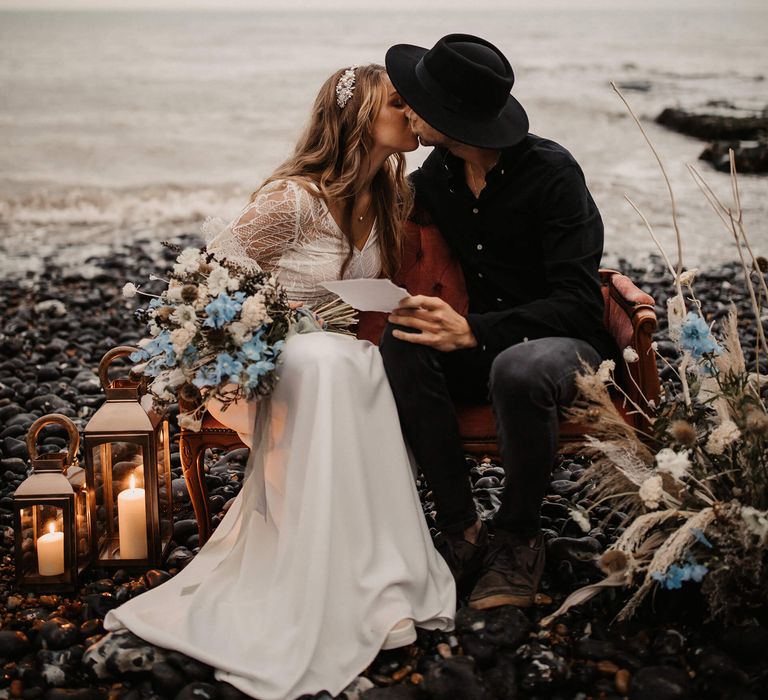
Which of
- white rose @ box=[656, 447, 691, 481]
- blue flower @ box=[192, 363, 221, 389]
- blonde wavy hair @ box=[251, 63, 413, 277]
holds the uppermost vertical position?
blonde wavy hair @ box=[251, 63, 413, 277]

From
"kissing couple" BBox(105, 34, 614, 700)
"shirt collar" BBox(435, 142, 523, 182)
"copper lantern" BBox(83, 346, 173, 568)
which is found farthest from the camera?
"shirt collar" BBox(435, 142, 523, 182)

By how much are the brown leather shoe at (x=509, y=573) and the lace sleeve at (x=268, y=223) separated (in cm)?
117

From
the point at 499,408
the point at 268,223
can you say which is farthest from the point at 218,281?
the point at 499,408

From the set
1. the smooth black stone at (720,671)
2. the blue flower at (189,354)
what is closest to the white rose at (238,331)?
the blue flower at (189,354)

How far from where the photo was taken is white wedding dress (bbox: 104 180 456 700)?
226 centimetres

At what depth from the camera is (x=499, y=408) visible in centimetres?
245

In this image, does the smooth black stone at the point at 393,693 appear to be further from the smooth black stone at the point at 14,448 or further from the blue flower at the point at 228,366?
the smooth black stone at the point at 14,448

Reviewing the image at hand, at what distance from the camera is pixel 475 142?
2676mm

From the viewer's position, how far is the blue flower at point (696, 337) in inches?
92.5

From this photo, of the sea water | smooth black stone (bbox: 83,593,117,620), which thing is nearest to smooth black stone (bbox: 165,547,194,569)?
smooth black stone (bbox: 83,593,117,620)

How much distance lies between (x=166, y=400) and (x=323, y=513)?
0.57 m

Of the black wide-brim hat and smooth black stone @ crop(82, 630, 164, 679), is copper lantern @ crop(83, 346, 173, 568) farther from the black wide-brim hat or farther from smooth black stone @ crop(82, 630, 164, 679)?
the black wide-brim hat

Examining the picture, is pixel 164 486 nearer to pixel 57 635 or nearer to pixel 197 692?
pixel 57 635

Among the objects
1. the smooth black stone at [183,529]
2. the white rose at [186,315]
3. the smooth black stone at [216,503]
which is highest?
the white rose at [186,315]
